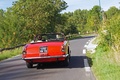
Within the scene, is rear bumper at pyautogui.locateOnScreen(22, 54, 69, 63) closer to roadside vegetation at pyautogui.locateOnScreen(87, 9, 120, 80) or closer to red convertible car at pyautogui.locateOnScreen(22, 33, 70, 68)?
red convertible car at pyautogui.locateOnScreen(22, 33, 70, 68)

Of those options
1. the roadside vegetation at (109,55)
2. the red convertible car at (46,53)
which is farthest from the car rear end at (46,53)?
the roadside vegetation at (109,55)

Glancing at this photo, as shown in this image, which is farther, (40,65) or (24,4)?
(24,4)

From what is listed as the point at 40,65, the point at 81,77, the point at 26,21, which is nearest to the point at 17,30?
the point at 26,21

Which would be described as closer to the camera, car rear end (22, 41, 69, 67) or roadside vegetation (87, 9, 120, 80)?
roadside vegetation (87, 9, 120, 80)

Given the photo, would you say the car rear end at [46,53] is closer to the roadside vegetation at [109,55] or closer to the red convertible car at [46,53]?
the red convertible car at [46,53]

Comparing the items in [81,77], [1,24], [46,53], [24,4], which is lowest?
[81,77]

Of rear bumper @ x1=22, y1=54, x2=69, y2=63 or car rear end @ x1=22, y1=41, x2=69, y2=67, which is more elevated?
car rear end @ x1=22, y1=41, x2=69, y2=67

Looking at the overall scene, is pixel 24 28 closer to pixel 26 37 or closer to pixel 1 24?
pixel 26 37

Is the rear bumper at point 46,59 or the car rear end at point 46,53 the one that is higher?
the car rear end at point 46,53

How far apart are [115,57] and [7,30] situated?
2641cm

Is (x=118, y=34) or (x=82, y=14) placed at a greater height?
(x=82, y=14)

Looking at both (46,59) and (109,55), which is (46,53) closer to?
(46,59)

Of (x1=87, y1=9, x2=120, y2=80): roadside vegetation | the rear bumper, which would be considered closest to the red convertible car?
the rear bumper

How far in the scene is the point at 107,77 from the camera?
26.1ft
